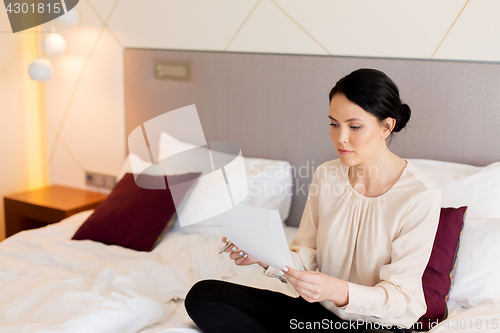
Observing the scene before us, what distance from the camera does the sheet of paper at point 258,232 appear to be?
1127 mm

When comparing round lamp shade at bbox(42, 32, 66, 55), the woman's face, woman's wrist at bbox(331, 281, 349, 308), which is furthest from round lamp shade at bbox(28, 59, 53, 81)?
woman's wrist at bbox(331, 281, 349, 308)

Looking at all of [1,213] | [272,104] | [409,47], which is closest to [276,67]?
[272,104]

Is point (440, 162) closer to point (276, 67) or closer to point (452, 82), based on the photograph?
point (452, 82)

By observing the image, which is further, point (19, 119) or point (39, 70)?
point (19, 119)

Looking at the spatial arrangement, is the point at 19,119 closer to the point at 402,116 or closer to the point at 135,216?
the point at 135,216

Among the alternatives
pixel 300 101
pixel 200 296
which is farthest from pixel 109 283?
pixel 300 101

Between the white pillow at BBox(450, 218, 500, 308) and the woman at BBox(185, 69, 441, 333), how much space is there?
0.39 meters

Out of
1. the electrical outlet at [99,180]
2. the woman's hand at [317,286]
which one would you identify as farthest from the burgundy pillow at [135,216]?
the woman's hand at [317,286]

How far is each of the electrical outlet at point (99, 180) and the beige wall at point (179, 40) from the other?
0.13 ft

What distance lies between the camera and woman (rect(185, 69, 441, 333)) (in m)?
1.22

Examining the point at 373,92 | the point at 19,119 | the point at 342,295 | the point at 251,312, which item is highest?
the point at 373,92

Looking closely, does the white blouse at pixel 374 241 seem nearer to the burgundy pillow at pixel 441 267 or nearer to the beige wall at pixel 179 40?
the burgundy pillow at pixel 441 267

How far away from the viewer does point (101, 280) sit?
1673 mm

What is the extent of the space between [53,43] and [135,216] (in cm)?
132
